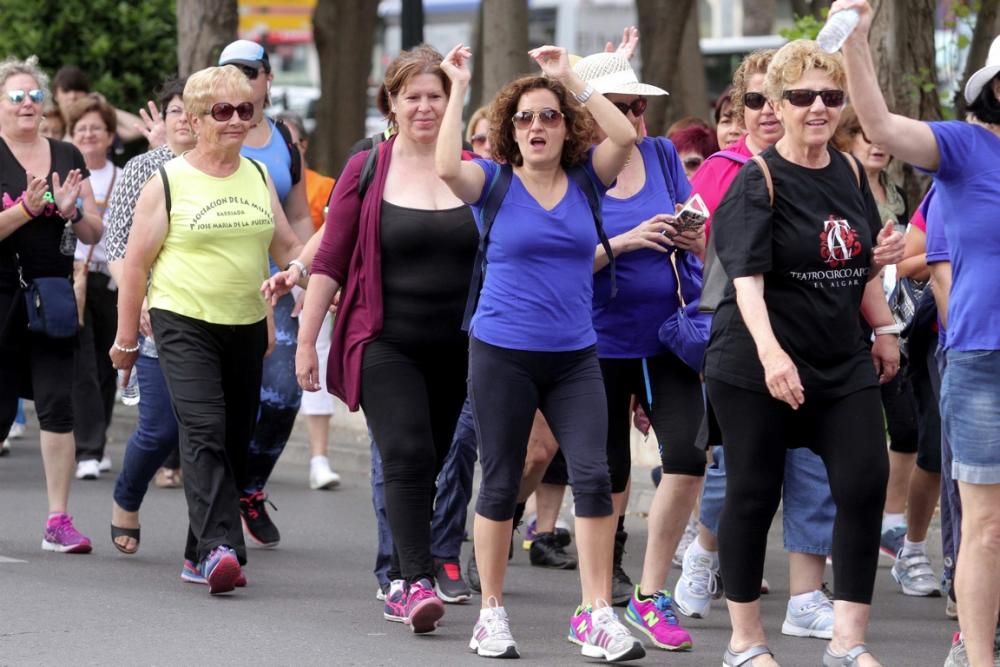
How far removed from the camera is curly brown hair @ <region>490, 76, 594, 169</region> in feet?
21.2

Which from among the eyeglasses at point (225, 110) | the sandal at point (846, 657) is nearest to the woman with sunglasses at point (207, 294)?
the eyeglasses at point (225, 110)

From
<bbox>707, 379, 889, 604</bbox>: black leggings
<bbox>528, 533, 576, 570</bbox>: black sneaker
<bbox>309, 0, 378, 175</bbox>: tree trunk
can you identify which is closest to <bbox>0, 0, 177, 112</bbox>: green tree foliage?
<bbox>309, 0, 378, 175</bbox>: tree trunk

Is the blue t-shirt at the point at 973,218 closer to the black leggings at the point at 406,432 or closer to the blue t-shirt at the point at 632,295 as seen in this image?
the blue t-shirt at the point at 632,295

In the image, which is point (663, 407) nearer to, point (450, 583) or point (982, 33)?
point (450, 583)

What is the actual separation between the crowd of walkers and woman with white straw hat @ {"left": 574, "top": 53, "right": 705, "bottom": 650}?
1cm

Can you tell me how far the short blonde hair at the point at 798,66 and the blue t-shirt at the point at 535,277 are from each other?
823mm

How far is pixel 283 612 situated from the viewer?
7082 millimetres

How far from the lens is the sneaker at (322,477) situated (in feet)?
35.5

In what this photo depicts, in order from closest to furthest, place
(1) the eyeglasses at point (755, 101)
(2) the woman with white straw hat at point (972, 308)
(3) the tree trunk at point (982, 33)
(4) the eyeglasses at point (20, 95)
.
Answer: (2) the woman with white straw hat at point (972, 308) < (1) the eyeglasses at point (755, 101) < (4) the eyeglasses at point (20, 95) < (3) the tree trunk at point (982, 33)

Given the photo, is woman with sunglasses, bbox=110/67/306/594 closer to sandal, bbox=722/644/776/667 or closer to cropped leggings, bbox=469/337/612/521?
cropped leggings, bbox=469/337/612/521

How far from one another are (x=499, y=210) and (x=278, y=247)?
A: 1.83 metres

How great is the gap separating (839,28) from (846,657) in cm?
198

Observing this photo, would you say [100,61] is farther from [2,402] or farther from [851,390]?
[851,390]

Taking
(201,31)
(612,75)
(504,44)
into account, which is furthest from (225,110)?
(504,44)
